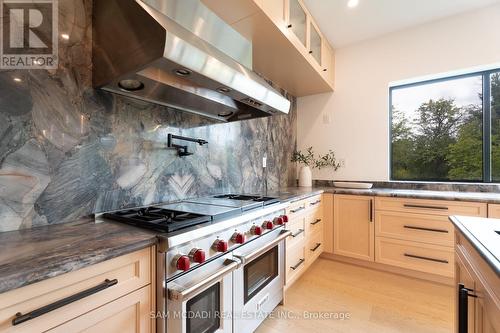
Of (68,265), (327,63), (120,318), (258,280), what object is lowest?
(258,280)

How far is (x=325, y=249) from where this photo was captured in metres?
2.70

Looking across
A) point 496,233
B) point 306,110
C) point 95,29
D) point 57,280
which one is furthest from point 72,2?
point 306,110

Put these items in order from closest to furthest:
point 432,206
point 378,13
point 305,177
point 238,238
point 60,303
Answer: point 60,303
point 238,238
point 432,206
point 378,13
point 305,177

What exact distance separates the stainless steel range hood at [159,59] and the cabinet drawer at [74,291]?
77cm

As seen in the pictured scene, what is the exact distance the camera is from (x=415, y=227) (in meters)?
2.25

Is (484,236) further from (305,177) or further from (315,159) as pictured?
(315,159)

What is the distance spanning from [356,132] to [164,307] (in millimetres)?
2897

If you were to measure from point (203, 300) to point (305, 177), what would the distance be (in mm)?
2273

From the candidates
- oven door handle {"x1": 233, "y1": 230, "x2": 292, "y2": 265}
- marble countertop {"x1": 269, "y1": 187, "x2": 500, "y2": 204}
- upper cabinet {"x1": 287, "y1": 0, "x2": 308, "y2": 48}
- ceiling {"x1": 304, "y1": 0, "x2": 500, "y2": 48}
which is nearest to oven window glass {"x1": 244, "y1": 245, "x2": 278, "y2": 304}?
oven door handle {"x1": 233, "y1": 230, "x2": 292, "y2": 265}

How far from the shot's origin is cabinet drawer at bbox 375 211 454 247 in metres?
2.13

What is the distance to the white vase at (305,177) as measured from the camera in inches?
122

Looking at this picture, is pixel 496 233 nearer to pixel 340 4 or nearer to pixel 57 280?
pixel 57 280

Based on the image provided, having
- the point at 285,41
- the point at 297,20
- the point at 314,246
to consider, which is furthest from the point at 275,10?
the point at 314,246

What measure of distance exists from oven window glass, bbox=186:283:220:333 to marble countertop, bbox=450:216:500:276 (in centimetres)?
103
